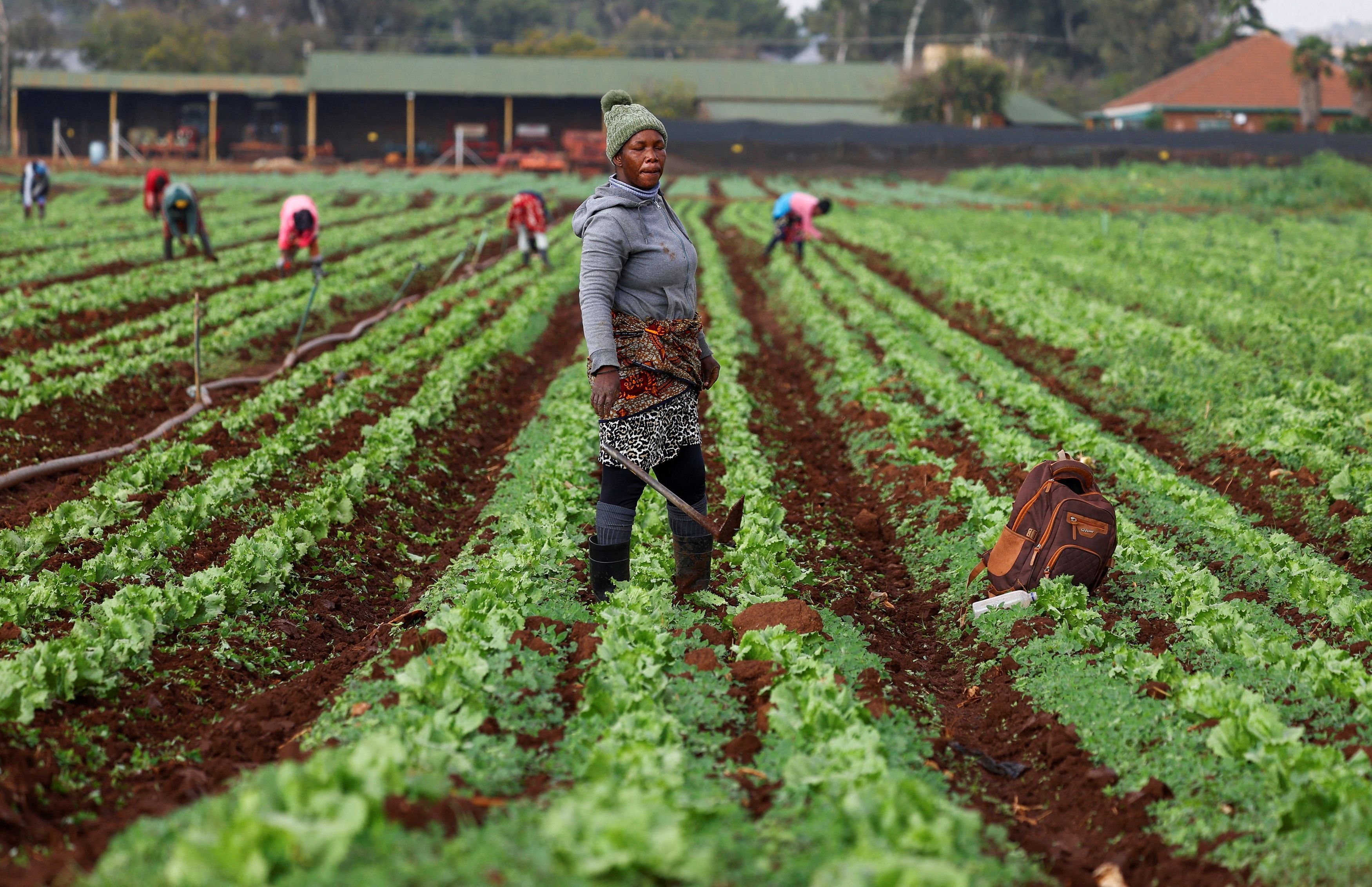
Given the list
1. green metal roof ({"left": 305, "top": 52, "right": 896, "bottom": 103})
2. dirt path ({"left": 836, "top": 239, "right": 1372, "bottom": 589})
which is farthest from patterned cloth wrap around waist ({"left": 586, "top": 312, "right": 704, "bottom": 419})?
green metal roof ({"left": 305, "top": 52, "right": 896, "bottom": 103})

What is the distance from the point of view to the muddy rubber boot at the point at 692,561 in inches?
217

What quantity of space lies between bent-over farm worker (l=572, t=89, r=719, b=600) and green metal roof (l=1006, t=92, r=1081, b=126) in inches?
2216

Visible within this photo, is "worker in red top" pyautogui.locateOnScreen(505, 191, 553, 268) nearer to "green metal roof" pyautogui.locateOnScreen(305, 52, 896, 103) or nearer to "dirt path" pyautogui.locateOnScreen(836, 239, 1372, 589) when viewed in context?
"dirt path" pyautogui.locateOnScreen(836, 239, 1372, 589)

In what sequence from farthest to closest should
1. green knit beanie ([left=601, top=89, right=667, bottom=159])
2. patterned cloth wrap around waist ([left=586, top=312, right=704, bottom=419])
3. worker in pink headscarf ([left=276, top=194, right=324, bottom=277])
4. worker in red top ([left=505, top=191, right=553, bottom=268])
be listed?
worker in red top ([left=505, top=191, right=553, bottom=268]) < worker in pink headscarf ([left=276, top=194, right=324, bottom=277]) < patterned cloth wrap around waist ([left=586, top=312, right=704, bottom=419]) < green knit beanie ([left=601, top=89, right=667, bottom=159])

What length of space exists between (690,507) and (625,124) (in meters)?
1.74

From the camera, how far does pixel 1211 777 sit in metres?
4.00

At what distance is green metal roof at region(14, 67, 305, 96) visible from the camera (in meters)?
53.2

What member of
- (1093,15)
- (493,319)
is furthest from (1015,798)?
(1093,15)

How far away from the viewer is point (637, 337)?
507 centimetres

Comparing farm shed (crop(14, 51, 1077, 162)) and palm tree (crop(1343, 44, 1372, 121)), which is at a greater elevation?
palm tree (crop(1343, 44, 1372, 121))

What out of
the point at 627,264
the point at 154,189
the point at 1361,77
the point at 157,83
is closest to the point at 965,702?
the point at 627,264

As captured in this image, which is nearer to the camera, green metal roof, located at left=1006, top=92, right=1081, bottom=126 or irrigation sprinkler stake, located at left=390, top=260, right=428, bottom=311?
irrigation sprinkler stake, located at left=390, top=260, right=428, bottom=311

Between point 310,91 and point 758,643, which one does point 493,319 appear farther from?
point 310,91

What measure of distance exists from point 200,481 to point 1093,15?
84669 millimetres
